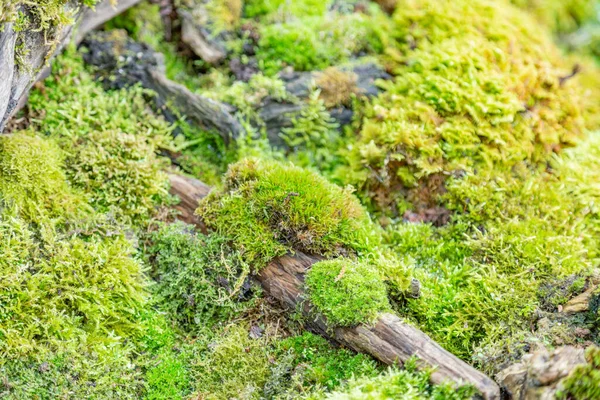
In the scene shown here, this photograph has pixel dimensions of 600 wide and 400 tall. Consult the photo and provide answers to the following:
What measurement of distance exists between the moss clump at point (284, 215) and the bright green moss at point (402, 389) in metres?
1.07

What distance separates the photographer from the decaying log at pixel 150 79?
203 inches

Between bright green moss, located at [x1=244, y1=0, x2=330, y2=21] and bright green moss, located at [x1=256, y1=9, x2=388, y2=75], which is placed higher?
bright green moss, located at [x1=244, y1=0, x2=330, y2=21]

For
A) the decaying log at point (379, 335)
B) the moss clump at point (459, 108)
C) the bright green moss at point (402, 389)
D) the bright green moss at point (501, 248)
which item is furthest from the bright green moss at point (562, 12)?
the bright green moss at point (402, 389)

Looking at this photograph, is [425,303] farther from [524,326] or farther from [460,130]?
[460,130]

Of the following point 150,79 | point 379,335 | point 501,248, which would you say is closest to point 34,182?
point 150,79

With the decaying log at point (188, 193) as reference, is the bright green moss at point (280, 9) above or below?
above

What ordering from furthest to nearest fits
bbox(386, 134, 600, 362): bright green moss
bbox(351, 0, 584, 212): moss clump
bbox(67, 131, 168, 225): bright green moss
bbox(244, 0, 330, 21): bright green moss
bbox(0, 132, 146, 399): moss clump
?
bbox(244, 0, 330, 21): bright green moss → bbox(351, 0, 584, 212): moss clump → bbox(67, 131, 168, 225): bright green moss → bbox(386, 134, 600, 362): bright green moss → bbox(0, 132, 146, 399): moss clump

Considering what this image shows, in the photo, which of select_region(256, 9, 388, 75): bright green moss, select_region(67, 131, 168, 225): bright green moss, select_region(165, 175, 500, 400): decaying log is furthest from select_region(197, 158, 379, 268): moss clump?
select_region(256, 9, 388, 75): bright green moss

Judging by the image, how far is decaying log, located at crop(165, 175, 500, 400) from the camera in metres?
3.29

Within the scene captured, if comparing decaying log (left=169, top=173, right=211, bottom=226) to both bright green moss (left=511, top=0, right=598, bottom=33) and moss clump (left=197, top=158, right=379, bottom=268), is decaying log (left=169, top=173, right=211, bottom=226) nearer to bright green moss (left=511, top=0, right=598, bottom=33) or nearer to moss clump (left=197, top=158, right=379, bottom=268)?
moss clump (left=197, top=158, right=379, bottom=268)

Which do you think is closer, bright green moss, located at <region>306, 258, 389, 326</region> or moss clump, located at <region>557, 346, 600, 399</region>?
moss clump, located at <region>557, 346, 600, 399</region>

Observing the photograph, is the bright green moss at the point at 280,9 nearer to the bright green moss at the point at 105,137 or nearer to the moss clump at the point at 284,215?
the bright green moss at the point at 105,137

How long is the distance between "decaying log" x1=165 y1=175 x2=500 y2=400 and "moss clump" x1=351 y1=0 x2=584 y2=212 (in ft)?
4.60

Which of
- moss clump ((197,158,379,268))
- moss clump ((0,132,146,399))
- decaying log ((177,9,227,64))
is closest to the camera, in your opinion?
moss clump ((0,132,146,399))
